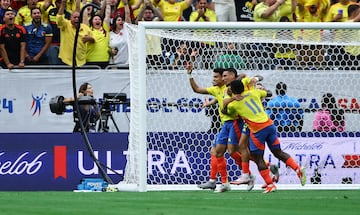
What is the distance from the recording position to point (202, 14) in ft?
70.6

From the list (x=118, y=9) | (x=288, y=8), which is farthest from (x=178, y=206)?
(x=118, y=9)

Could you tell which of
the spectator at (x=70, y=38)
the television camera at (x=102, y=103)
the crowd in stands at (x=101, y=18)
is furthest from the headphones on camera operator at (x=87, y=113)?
the crowd in stands at (x=101, y=18)

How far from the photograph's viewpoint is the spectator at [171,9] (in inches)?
858

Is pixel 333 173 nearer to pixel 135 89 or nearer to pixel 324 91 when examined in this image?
pixel 324 91

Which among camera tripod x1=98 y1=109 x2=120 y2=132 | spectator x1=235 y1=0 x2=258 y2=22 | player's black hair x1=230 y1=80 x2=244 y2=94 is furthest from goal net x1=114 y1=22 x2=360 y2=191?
spectator x1=235 y1=0 x2=258 y2=22

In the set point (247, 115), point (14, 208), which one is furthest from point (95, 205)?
point (247, 115)

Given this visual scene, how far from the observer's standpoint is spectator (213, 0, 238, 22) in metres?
21.1

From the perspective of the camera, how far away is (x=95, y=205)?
479 inches

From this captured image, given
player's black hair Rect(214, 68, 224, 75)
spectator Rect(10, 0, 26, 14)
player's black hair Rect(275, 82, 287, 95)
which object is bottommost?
player's black hair Rect(275, 82, 287, 95)

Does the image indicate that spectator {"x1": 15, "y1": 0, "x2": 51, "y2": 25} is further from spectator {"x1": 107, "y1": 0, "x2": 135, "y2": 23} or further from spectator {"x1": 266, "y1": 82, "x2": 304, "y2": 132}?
spectator {"x1": 266, "y1": 82, "x2": 304, "y2": 132}

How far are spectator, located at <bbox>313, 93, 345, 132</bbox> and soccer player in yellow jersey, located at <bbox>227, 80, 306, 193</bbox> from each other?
252cm

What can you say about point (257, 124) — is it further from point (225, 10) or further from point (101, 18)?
point (101, 18)

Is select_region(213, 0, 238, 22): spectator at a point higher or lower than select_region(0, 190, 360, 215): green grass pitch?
higher

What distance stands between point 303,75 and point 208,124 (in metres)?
1.94
